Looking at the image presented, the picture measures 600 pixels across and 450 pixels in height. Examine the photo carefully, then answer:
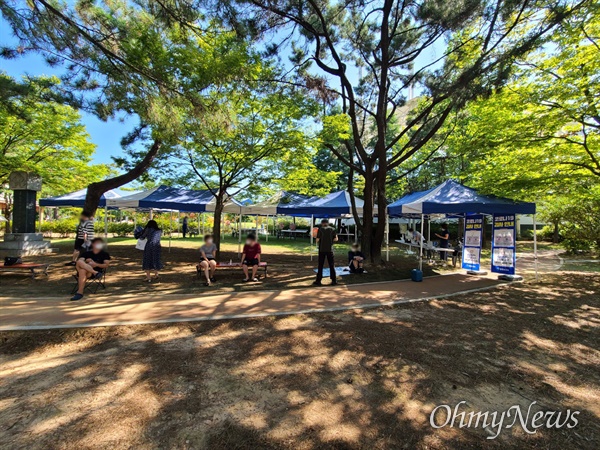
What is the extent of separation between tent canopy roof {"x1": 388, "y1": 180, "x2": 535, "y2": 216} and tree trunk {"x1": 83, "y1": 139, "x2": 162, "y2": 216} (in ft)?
31.0

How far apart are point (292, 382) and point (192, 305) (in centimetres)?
319

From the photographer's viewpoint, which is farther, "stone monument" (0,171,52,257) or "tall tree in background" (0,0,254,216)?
"stone monument" (0,171,52,257)

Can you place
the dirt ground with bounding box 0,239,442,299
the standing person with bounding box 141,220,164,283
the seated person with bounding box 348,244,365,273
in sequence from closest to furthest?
the dirt ground with bounding box 0,239,442,299
the standing person with bounding box 141,220,164,283
the seated person with bounding box 348,244,365,273

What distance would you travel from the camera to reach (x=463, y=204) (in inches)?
342

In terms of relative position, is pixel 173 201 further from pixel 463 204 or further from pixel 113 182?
pixel 463 204

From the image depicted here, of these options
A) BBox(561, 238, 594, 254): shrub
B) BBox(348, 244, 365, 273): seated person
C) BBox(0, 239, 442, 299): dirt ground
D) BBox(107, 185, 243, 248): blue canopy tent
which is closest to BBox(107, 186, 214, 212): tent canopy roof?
BBox(107, 185, 243, 248): blue canopy tent

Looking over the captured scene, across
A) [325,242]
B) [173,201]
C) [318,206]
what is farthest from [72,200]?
[325,242]

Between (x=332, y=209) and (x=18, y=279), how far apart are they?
30.6 ft

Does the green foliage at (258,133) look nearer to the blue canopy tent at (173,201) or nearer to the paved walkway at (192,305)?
the blue canopy tent at (173,201)

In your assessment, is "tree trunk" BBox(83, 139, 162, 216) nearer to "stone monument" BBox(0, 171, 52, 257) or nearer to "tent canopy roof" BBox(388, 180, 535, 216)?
"stone monument" BBox(0, 171, 52, 257)

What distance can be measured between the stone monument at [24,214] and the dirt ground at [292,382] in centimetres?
1055

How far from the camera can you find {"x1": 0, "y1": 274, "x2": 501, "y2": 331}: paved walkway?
14.9ft

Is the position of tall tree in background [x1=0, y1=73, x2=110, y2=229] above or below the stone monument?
above

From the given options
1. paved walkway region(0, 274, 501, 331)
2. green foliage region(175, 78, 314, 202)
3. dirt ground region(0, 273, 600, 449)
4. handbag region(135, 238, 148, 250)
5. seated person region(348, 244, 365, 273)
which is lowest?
dirt ground region(0, 273, 600, 449)
